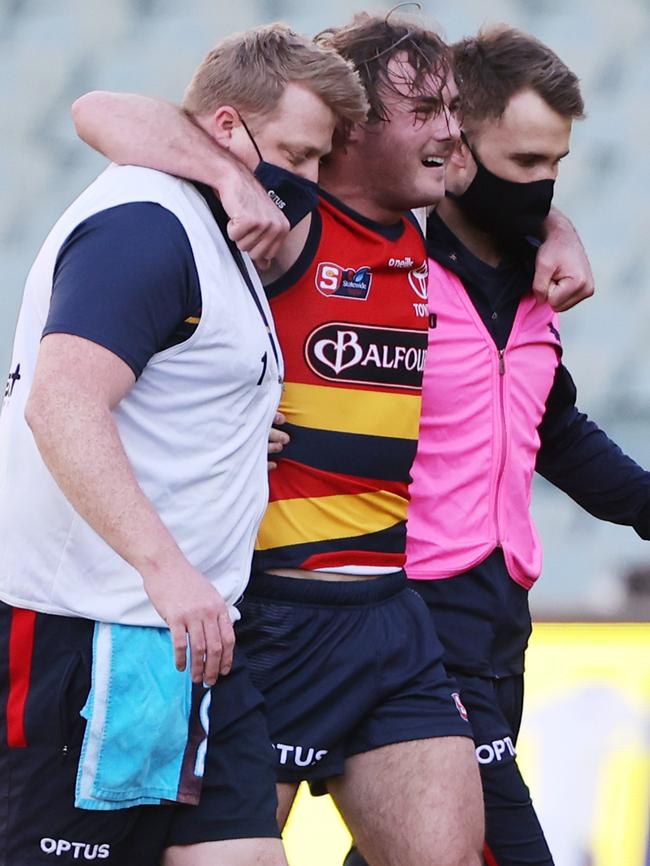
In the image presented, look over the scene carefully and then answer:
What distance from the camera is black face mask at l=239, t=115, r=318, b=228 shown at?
250cm

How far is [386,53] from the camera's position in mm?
2914

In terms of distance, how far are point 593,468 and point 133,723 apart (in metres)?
1.43

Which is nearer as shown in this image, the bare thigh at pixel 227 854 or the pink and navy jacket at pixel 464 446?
the bare thigh at pixel 227 854

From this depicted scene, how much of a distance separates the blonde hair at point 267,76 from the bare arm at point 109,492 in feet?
1.78

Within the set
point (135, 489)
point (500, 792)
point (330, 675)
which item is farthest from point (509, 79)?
point (135, 489)

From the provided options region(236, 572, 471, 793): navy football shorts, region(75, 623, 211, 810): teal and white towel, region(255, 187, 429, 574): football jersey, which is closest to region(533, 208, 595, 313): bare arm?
region(255, 187, 429, 574): football jersey

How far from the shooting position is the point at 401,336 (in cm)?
283

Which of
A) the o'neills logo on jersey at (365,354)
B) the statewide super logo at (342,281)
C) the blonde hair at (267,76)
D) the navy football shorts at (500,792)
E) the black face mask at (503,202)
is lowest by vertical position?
the navy football shorts at (500,792)

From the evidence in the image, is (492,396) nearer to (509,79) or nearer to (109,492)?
(509,79)

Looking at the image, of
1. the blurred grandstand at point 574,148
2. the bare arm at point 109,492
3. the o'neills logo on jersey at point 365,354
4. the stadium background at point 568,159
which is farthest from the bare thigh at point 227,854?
the blurred grandstand at point 574,148

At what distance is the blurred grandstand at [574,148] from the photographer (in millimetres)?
5293

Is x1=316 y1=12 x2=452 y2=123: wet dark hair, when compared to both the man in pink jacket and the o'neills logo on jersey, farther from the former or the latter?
the o'neills logo on jersey

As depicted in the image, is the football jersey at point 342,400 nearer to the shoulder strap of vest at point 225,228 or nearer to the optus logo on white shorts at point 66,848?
the shoulder strap of vest at point 225,228

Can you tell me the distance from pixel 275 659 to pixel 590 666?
5.02 feet
